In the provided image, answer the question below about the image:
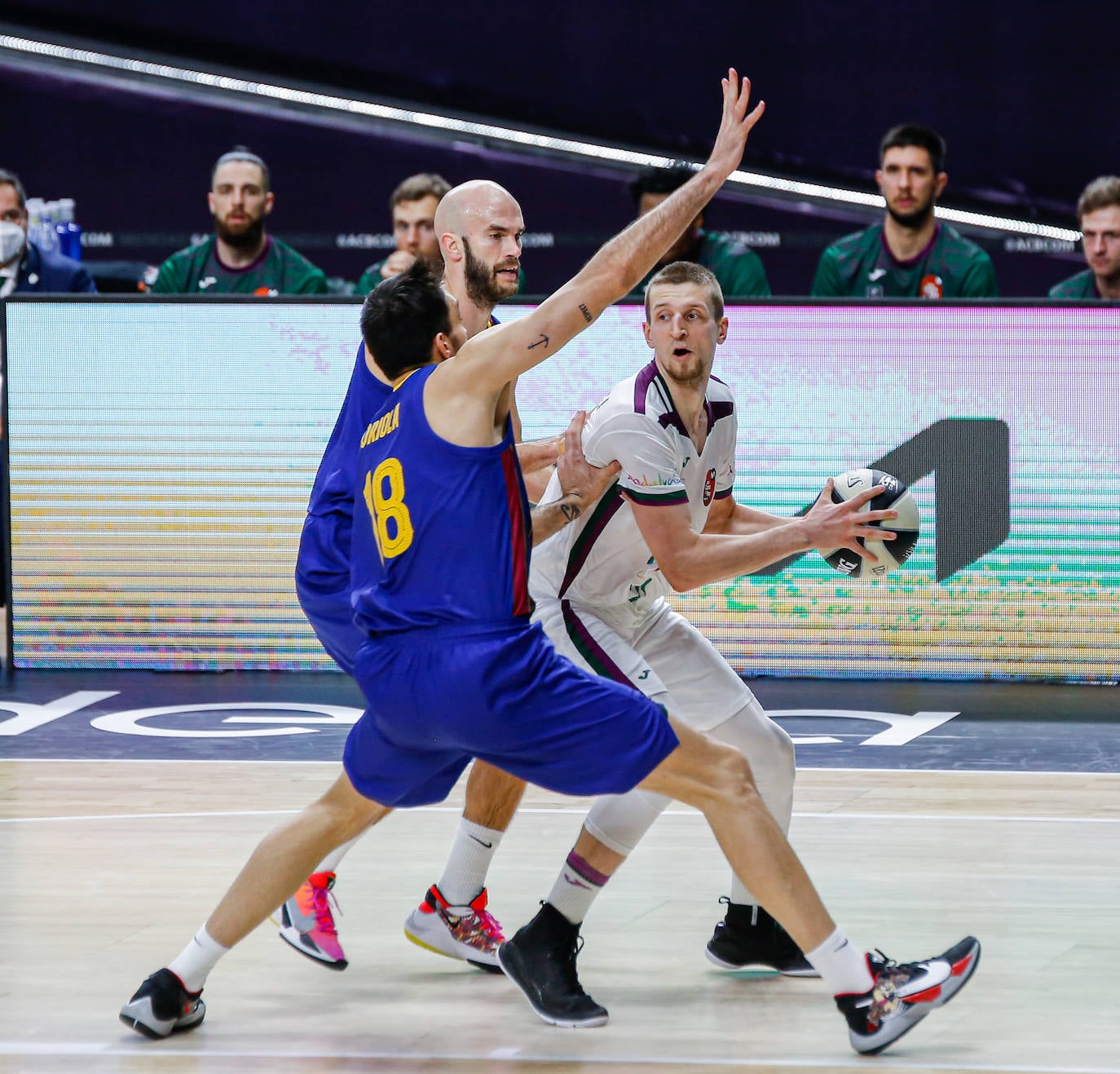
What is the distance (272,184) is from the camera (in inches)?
591

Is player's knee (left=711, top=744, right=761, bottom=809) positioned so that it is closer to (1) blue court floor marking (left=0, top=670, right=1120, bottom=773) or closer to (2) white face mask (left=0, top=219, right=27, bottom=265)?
(1) blue court floor marking (left=0, top=670, right=1120, bottom=773)

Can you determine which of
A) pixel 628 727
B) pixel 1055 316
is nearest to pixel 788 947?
pixel 628 727

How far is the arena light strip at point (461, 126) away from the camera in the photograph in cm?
1399

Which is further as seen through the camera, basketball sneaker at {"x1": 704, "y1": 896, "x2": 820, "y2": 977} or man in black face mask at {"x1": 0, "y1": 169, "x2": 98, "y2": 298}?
man in black face mask at {"x1": 0, "y1": 169, "x2": 98, "y2": 298}

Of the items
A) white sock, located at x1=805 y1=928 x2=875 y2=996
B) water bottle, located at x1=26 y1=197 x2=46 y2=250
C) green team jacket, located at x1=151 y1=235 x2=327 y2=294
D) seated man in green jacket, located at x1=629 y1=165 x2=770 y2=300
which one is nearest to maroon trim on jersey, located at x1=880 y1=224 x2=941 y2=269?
seated man in green jacket, located at x1=629 y1=165 x2=770 y2=300

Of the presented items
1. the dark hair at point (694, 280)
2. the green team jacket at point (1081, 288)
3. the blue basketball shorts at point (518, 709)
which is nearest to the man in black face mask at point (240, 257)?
the green team jacket at point (1081, 288)

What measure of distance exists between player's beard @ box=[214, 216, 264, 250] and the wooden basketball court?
3242mm

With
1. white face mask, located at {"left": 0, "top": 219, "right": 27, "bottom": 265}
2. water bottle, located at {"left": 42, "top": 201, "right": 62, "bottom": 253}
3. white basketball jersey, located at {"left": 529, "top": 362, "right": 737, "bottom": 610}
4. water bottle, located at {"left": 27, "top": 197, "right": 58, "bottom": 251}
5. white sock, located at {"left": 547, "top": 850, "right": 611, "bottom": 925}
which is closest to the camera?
white sock, located at {"left": 547, "top": 850, "right": 611, "bottom": 925}

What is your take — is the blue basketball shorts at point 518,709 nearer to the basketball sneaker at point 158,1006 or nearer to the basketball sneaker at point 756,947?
the basketball sneaker at point 158,1006

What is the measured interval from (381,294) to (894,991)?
201 cm

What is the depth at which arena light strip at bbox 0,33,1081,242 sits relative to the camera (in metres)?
14.0

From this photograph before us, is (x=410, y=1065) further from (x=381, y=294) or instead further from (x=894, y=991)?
(x=381, y=294)

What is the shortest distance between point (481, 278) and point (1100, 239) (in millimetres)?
4842

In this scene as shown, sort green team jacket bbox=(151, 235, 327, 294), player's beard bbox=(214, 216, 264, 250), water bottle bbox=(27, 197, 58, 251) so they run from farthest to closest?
water bottle bbox=(27, 197, 58, 251) → green team jacket bbox=(151, 235, 327, 294) → player's beard bbox=(214, 216, 264, 250)
